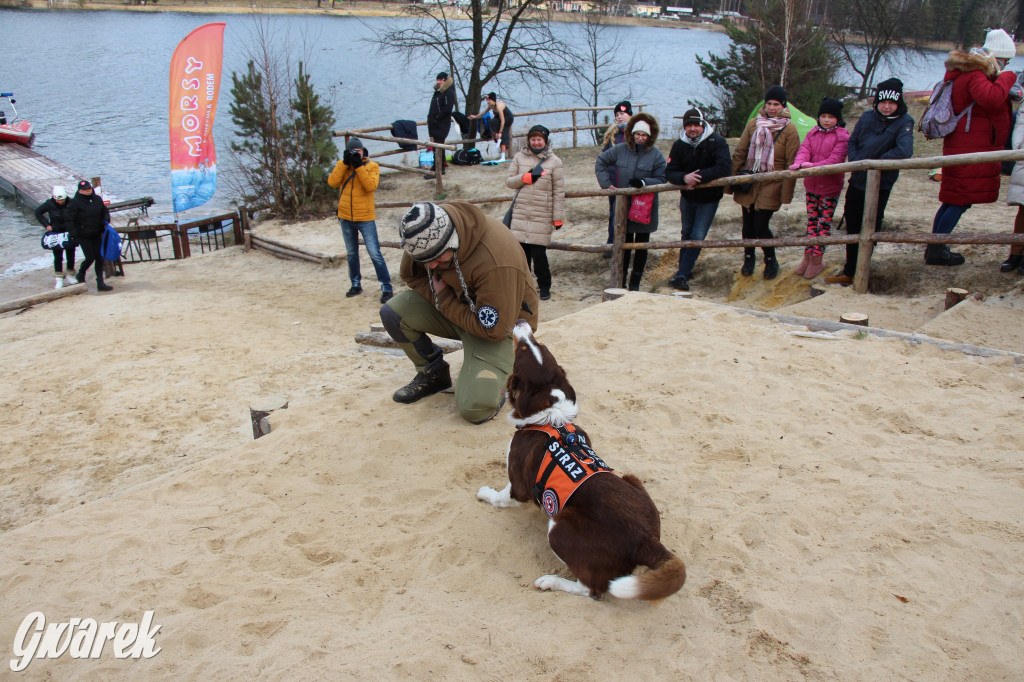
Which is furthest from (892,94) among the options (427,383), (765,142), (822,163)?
(427,383)

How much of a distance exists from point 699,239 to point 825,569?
5126mm

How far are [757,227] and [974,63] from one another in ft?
7.59

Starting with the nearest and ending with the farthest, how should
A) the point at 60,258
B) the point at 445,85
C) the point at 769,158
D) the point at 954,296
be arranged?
the point at 954,296
the point at 769,158
the point at 60,258
the point at 445,85

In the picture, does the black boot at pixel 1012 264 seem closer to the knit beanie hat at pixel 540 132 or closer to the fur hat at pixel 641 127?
the fur hat at pixel 641 127

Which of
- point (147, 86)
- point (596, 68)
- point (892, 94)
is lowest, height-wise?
point (892, 94)

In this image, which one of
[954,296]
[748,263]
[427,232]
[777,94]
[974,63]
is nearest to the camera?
[427,232]

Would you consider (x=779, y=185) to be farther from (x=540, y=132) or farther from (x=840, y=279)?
(x=540, y=132)

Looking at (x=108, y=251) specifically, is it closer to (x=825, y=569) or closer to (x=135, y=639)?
(x=135, y=639)

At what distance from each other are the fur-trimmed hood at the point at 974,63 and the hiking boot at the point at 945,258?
1.58m

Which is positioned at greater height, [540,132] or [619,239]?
[540,132]

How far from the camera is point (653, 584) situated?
2.39 metres

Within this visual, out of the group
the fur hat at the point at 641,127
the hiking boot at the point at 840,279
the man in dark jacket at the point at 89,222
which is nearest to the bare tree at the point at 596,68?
the fur hat at the point at 641,127

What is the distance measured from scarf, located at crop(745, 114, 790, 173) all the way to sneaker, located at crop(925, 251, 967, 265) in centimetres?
178

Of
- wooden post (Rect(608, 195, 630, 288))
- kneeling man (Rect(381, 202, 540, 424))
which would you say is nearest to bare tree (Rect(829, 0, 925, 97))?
wooden post (Rect(608, 195, 630, 288))
